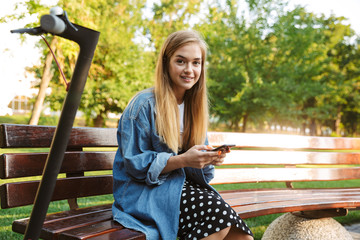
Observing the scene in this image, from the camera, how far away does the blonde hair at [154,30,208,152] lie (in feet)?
7.39

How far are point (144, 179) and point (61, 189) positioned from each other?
1.87ft

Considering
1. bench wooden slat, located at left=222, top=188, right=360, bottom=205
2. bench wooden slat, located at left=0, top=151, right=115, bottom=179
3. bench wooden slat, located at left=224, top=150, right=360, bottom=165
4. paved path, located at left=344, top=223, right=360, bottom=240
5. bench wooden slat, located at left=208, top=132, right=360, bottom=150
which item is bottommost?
paved path, located at left=344, top=223, right=360, bottom=240

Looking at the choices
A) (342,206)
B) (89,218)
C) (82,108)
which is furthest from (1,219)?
(82,108)

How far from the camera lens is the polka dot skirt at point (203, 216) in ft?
6.44

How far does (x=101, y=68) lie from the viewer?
21.9m

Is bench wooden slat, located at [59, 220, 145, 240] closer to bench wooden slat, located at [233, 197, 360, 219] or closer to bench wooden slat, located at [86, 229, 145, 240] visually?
bench wooden slat, located at [86, 229, 145, 240]

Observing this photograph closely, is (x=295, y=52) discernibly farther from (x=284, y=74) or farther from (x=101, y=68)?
(x=101, y=68)

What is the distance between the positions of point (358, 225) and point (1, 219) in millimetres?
4388

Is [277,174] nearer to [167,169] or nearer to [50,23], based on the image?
[167,169]

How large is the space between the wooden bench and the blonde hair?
56cm

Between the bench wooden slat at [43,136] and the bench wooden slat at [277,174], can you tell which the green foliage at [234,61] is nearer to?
the bench wooden slat at [277,174]

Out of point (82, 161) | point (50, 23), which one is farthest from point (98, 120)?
point (50, 23)

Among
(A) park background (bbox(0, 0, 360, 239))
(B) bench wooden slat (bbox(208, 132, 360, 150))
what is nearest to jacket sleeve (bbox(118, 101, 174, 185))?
(B) bench wooden slat (bbox(208, 132, 360, 150))

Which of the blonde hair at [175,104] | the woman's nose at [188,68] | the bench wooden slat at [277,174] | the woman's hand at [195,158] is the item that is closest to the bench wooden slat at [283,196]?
the bench wooden slat at [277,174]
